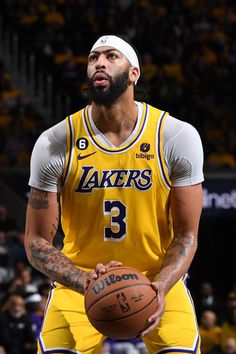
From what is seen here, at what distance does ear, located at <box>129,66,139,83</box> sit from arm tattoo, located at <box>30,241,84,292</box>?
3.46 feet

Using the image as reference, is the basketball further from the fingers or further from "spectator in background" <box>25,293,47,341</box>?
"spectator in background" <box>25,293,47,341</box>

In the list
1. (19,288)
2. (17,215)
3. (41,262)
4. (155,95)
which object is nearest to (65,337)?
(41,262)

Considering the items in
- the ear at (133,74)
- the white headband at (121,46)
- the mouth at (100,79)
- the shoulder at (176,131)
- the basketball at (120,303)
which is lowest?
the basketball at (120,303)

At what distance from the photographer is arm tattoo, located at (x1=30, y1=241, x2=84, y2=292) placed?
5.02 m

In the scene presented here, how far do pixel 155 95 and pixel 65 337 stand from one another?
12.3m

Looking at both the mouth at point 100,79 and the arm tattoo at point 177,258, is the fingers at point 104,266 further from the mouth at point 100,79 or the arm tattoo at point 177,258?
the mouth at point 100,79

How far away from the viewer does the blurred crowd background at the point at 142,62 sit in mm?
16531

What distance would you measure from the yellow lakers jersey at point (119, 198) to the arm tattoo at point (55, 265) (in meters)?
0.18

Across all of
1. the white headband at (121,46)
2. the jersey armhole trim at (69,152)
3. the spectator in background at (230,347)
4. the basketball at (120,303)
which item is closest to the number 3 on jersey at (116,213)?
the jersey armhole trim at (69,152)

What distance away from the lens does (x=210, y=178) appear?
48.8ft

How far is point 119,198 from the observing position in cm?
514

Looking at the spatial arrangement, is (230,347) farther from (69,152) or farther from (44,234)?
(69,152)

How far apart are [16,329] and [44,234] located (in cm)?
573

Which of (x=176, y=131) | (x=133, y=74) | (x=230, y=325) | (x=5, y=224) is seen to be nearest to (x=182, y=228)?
(x=176, y=131)
